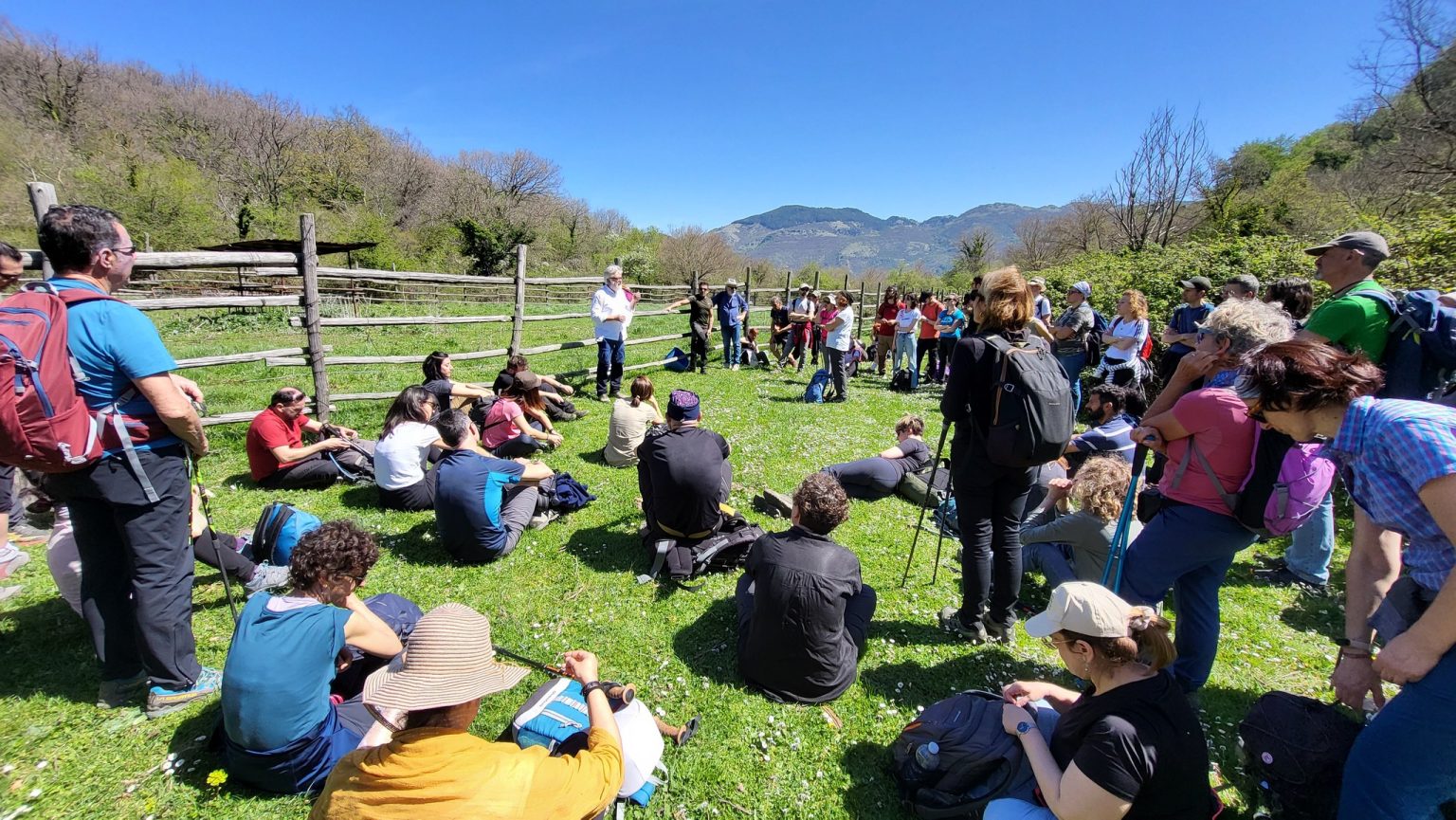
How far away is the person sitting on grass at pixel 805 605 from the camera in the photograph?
3.25 meters

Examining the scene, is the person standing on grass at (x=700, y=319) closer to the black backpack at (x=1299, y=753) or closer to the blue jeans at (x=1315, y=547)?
the blue jeans at (x=1315, y=547)

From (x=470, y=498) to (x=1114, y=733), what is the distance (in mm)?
4315

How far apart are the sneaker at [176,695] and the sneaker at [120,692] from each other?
98mm

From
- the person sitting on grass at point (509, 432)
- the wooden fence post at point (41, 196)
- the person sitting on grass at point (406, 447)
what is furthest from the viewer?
the person sitting on grass at point (509, 432)

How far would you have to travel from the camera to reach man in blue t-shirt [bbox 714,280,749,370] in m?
13.0

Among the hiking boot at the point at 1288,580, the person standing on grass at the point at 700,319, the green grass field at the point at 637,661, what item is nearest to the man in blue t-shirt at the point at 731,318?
the person standing on grass at the point at 700,319

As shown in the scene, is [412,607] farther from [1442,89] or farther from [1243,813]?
[1442,89]

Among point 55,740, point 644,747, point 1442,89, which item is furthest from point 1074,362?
point 1442,89

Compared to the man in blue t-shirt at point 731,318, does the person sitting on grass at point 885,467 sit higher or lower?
lower

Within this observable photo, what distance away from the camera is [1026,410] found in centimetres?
330

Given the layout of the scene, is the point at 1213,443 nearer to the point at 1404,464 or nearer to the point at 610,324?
the point at 1404,464

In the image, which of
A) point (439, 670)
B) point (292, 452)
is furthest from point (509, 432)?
point (439, 670)

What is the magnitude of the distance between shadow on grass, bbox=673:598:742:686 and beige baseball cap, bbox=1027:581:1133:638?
1.95 metres

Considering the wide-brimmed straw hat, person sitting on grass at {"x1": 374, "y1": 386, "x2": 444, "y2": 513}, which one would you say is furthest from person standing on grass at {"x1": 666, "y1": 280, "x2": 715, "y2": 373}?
the wide-brimmed straw hat
